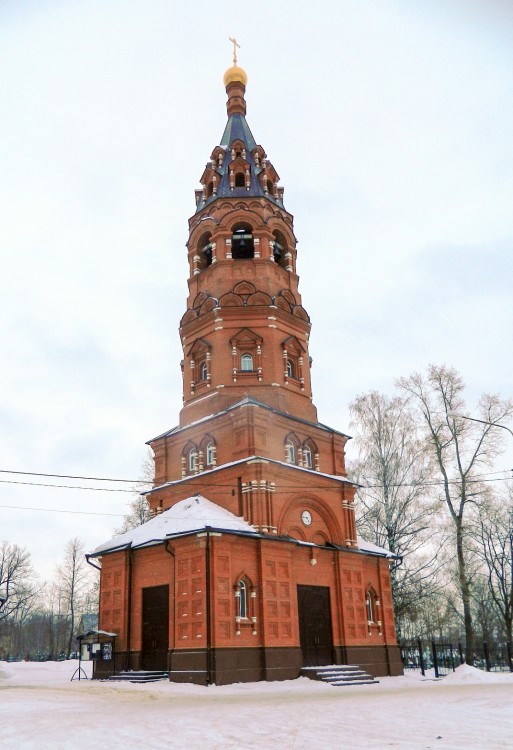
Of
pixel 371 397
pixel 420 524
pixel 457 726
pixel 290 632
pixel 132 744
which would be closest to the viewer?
pixel 132 744

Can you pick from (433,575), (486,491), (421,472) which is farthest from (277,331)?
(433,575)

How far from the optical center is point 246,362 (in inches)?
1079

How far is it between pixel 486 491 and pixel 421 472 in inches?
120

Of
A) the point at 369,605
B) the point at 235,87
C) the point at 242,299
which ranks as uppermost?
the point at 235,87

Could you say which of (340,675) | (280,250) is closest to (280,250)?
(280,250)

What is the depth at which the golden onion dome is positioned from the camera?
3553 centimetres

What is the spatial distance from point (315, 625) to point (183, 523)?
6.34 m

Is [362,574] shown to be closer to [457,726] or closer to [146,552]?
[146,552]

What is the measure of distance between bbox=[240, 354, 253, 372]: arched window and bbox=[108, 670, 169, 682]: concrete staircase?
12179 millimetres

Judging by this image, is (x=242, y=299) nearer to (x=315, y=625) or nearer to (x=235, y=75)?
(x=315, y=625)

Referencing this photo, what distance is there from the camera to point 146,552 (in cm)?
2367

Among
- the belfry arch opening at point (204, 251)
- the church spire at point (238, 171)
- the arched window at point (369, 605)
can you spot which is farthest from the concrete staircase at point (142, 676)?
the church spire at point (238, 171)

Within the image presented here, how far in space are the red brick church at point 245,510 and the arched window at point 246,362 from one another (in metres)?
0.08

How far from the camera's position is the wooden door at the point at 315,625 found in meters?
22.8
